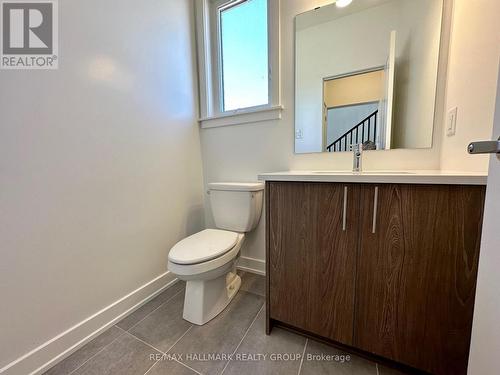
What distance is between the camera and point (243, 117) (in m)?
1.61

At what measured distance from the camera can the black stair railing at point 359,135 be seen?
1.26 meters

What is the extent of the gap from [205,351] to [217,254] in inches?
18.4

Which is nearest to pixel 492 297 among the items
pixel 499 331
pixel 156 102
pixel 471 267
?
pixel 499 331

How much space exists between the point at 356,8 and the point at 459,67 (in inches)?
27.2

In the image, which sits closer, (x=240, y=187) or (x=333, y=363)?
(x=333, y=363)

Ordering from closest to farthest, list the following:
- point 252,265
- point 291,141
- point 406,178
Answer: point 406,178 → point 291,141 → point 252,265

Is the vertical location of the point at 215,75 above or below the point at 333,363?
above

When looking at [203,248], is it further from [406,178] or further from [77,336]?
[406,178]

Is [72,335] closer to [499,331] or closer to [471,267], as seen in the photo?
[499,331]

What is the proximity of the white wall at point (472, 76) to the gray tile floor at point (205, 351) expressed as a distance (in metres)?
1.05

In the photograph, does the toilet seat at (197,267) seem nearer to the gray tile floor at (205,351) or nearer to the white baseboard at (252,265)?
the gray tile floor at (205,351)

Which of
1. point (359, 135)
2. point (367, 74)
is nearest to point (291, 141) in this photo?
point (359, 135)

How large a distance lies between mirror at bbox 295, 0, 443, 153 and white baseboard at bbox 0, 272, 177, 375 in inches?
58.2

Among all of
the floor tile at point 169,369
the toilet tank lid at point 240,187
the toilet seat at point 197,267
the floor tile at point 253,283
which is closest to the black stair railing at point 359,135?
the toilet tank lid at point 240,187
